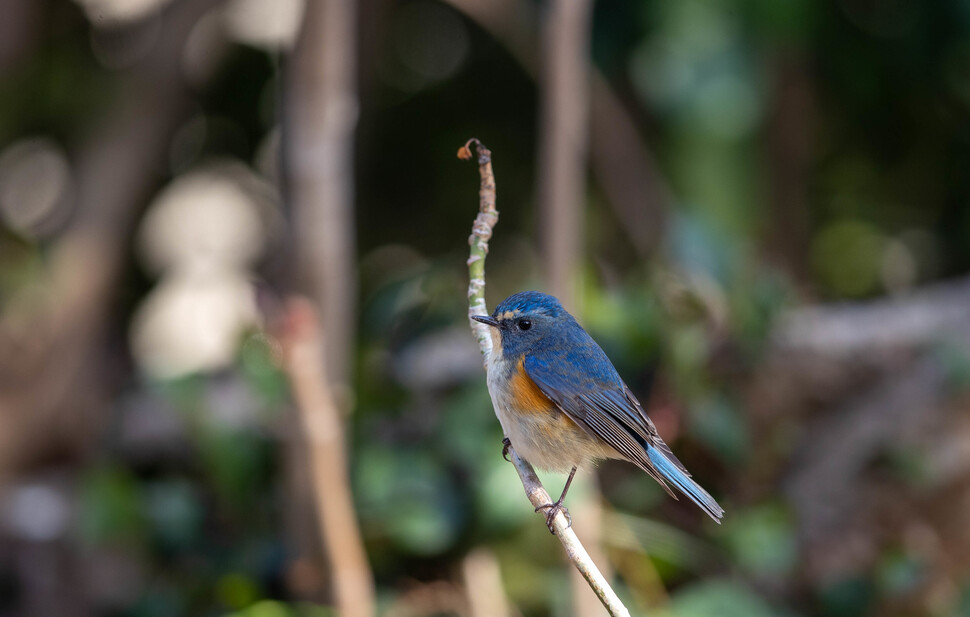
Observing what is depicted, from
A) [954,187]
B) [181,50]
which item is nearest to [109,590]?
[181,50]

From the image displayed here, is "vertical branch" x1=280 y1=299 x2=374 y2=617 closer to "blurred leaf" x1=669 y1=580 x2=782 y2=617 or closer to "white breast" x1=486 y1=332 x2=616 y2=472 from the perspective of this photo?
"white breast" x1=486 y1=332 x2=616 y2=472

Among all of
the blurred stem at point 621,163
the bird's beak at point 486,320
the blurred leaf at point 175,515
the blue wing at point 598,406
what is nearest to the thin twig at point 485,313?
the bird's beak at point 486,320

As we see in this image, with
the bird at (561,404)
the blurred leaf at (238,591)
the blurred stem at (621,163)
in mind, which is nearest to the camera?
the bird at (561,404)

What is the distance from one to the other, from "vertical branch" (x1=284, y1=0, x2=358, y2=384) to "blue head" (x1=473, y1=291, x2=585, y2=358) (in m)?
1.23

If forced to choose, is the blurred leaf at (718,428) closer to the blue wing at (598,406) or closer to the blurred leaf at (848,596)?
the blurred leaf at (848,596)

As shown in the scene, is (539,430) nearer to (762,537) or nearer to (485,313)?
(485,313)

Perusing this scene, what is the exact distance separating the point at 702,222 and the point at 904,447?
3.52ft

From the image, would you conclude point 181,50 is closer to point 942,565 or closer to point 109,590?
point 109,590

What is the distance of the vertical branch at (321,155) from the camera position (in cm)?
262

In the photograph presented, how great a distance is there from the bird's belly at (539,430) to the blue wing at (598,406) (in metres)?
0.05

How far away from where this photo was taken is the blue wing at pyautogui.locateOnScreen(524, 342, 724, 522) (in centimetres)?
163

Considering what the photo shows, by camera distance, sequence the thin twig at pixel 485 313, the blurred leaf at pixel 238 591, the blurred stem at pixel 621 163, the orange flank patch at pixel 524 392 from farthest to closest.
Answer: the blurred stem at pixel 621 163, the blurred leaf at pixel 238 591, the orange flank patch at pixel 524 392, the thin twig at pixel 485 313

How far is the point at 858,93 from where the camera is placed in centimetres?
456

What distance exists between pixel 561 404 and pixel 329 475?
1086mm
